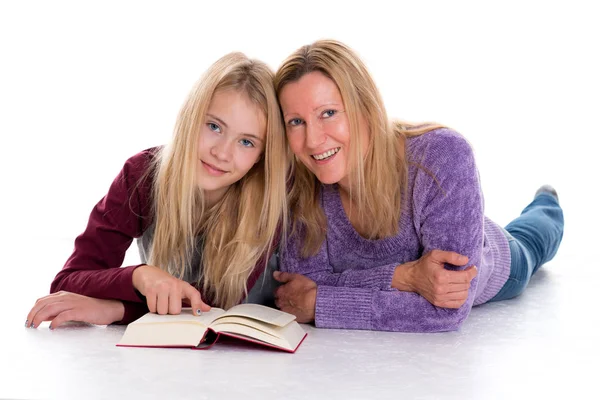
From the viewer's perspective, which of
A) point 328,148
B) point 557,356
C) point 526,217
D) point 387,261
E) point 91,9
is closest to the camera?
point 557,356

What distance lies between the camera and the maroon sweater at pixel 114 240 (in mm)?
2510

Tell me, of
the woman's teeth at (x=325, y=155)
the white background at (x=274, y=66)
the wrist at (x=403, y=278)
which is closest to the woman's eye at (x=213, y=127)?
the woman's teeth at (x=325, y=155)

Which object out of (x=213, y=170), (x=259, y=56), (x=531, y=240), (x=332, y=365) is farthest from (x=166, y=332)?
(x=259, y=56)

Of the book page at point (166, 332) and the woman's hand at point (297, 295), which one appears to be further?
the woman's hand at point (297, 295)

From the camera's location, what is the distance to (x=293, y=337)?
7.67ft

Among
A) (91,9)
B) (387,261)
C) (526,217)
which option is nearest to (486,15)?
(526,217)

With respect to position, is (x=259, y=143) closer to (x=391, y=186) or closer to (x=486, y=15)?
(x=391, y=186)

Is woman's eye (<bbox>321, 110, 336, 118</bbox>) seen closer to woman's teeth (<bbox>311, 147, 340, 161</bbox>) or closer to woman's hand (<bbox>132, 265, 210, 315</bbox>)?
woman's teeth (<bbox>311, 147, 340, 161</bbox>)

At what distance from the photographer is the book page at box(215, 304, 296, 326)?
2299 millimetres

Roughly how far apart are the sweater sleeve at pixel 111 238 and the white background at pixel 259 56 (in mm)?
1985

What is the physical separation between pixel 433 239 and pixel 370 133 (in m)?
0.39

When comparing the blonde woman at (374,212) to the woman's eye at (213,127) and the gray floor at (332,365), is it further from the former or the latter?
the woman's eye at (213,127)

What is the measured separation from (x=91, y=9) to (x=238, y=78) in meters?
2.48

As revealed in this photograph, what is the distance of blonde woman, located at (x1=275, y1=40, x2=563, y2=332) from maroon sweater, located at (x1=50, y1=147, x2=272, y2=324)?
0.86 feet
